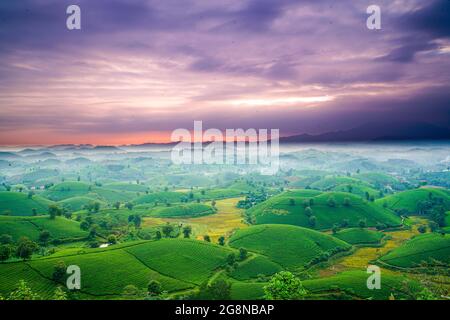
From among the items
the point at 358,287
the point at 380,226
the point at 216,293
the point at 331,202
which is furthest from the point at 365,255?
the point at 216,293

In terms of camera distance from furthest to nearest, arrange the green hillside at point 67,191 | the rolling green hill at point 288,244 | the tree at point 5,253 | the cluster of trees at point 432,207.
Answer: the green hillside at point 67,191
the cluster of trees at point 432,207
the rolling green hill at point 288,244
the tree at point 5,253

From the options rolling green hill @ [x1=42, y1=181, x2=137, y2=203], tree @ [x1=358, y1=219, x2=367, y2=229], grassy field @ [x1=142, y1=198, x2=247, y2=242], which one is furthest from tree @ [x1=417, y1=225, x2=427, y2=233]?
rolling green hill @ [x1=42, y1=181, x2=137, y2=203]

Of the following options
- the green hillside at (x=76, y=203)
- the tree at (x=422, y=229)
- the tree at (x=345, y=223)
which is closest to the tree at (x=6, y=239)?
the green hillside at (x=76, y=203)

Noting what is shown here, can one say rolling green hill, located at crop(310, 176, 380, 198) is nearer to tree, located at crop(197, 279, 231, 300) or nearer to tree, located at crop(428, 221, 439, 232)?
tree, located at crop(428, 221, 439, 232)

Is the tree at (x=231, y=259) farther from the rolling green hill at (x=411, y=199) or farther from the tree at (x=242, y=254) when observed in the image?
the rolling green hill at (x=411, y=199)
